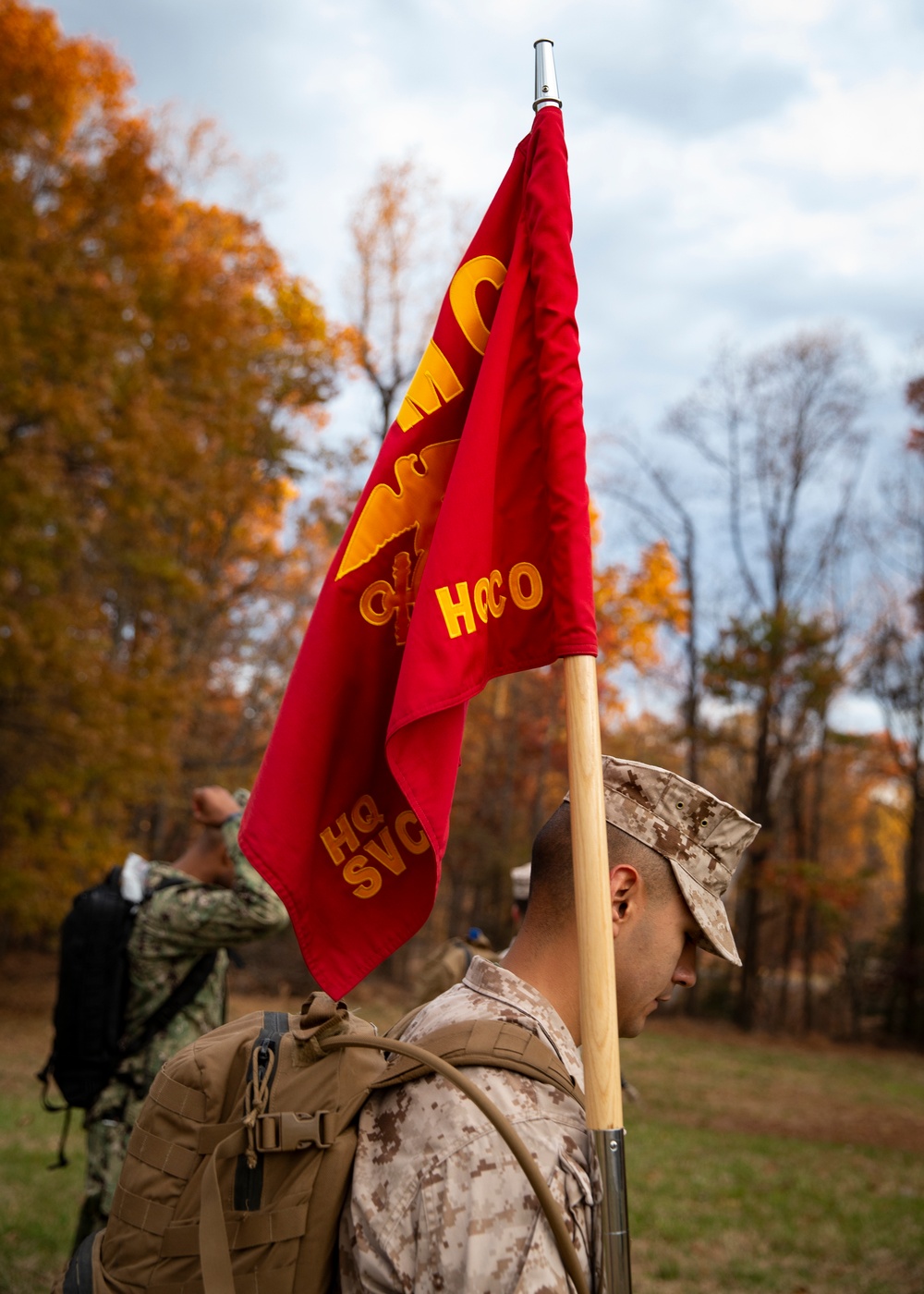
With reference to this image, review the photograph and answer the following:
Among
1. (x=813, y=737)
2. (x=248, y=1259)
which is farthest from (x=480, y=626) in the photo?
(x=813, y=737)

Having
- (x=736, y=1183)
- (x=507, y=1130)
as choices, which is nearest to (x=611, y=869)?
(x=507, y=1130)

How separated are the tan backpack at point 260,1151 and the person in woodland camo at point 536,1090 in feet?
0.14

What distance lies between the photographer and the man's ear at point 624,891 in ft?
6.81

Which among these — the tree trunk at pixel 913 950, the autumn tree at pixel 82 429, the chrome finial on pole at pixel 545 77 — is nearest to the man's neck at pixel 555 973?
the chrome finial on pole at pixel 545 77

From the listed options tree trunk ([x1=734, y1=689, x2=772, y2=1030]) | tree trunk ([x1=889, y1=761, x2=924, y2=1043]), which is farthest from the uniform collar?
tree trunk ([x1=889, y1=761, x2=924, y2=1043])

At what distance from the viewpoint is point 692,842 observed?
2154 millimetres

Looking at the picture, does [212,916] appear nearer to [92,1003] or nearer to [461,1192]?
[92,1003]

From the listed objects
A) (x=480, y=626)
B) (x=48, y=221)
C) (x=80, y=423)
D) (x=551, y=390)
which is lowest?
(x=480, y=626)

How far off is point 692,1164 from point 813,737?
67.0ft

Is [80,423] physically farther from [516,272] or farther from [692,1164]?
[516,272]

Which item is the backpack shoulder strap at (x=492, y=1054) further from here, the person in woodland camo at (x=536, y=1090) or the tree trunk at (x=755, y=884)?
the tree trunk at (x=755, y=884)

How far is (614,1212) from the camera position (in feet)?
5.40

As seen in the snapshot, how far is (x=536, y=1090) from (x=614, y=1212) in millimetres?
222

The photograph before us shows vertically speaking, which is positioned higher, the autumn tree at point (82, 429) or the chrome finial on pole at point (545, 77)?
the autumn tree at point (82, 429)
